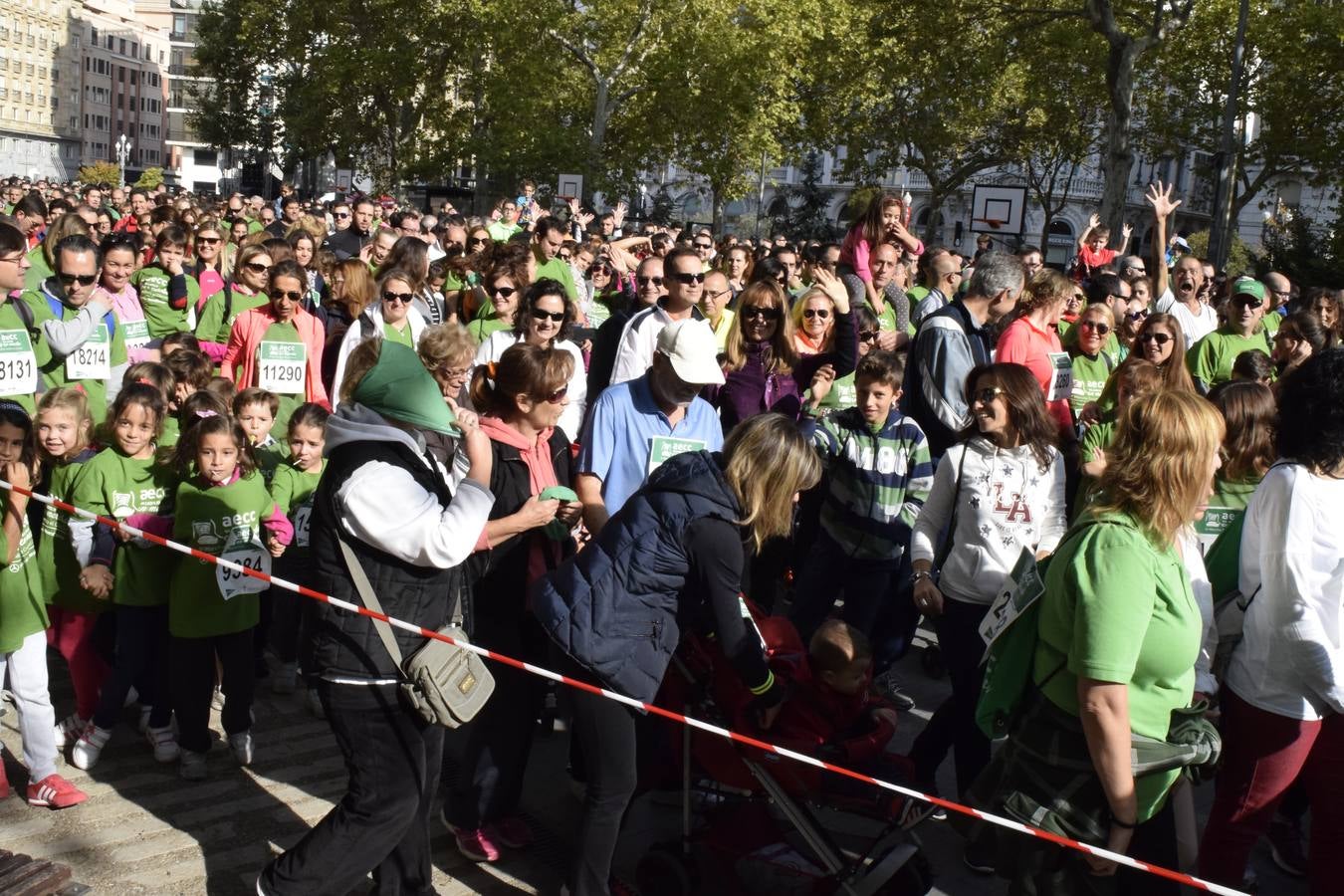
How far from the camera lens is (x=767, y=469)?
3.98 meters

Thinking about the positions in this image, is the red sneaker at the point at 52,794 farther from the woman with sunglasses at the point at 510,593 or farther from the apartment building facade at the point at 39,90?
the apartment building facade at the point at 39,90

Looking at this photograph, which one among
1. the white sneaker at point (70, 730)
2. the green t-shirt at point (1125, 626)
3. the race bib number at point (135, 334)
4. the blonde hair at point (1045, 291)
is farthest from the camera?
the race bib number at point (135, 334)

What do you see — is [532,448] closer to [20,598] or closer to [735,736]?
[735,736]

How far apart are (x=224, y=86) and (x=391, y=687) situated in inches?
2828

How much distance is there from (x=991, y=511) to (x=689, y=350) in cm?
129

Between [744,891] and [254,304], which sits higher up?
[254,304]

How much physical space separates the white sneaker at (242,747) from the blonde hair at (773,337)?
283 cm

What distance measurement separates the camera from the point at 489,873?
182 inches

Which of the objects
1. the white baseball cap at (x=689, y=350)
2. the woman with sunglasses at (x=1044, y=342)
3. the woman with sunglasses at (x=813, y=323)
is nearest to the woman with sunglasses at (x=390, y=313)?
the woman with sunglasses at (x=813, y=323)

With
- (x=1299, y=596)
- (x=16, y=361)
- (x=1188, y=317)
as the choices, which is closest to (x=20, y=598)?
(x=16, y=361)

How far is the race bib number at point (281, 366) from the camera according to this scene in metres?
7.25

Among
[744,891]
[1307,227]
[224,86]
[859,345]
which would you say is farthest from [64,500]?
[224,86]

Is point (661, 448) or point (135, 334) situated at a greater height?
point (135, 334)

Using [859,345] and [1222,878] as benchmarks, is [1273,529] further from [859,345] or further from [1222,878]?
[859,345]
